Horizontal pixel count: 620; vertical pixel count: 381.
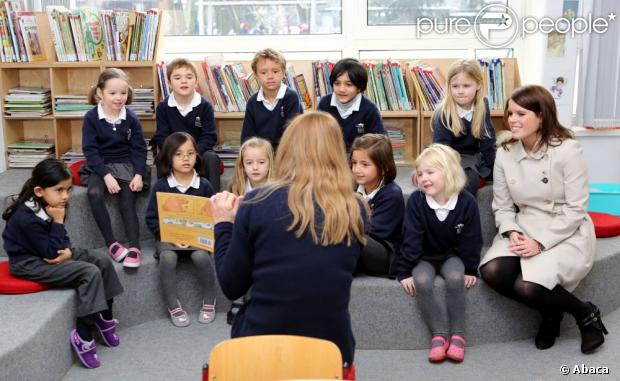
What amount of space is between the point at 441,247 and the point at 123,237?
5.46 feet

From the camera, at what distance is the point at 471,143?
3.94 metres

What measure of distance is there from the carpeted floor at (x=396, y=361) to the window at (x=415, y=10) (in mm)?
2309

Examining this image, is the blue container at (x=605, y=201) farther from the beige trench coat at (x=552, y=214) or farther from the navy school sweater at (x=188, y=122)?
the navy school sweater at (x=188, y=122)

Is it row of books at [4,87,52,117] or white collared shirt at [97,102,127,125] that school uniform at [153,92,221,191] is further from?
row of books at [4,87,52,117]

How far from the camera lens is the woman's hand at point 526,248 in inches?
128

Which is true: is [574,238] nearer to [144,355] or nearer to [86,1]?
[144,355]

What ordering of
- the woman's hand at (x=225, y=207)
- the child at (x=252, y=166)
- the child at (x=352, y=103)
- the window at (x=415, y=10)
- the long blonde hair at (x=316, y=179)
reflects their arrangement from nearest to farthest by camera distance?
the long blonde hair at (x=316, y=179)
the woman's hand at (x=225, y=207)
the child at (x=252, y=166)
the child at (x=352, y=103)
the window at (x=415, y=10)

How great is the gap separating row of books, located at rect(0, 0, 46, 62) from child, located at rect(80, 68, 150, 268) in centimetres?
72

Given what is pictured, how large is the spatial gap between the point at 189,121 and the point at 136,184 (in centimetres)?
52

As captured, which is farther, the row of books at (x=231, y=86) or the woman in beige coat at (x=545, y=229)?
the row of books at (x=231, y=86)

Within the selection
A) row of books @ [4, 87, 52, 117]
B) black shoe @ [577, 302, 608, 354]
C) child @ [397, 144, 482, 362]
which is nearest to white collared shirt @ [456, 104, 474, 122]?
child @ [397, 144, 482, 362]

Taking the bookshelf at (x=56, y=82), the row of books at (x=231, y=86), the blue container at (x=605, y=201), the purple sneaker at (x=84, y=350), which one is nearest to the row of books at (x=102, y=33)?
the bookshelf at (x=56, y=82)

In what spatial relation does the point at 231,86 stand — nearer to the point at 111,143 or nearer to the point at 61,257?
the point at 111,143

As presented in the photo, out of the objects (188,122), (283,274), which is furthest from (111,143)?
(283,274)
